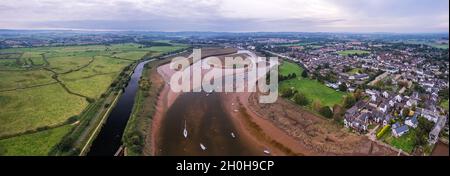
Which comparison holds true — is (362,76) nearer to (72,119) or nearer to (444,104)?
(444,104)

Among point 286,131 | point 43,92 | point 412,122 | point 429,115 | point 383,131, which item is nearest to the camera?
point 383,131

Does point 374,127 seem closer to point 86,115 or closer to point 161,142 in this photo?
point 161,142

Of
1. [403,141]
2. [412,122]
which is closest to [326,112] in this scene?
[403,141]

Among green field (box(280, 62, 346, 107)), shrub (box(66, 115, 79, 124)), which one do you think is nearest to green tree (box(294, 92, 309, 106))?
green field (box(280, 62, 346, 107))

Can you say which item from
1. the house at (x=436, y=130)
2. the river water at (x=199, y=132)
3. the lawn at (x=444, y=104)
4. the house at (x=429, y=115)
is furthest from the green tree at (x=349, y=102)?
the river water at (x=199, y=132)

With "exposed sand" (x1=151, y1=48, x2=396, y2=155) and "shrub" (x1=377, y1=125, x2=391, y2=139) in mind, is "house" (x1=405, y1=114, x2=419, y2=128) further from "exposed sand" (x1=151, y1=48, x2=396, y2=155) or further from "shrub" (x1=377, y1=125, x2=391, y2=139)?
"exposed sand" (x1=151, y1=48, x2=396, y2=155)

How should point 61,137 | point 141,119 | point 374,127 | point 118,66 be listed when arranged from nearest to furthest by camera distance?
point 61,137, point 374,127, point 141,119, point 118,66

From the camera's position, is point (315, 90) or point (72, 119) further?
point (315, 90)
